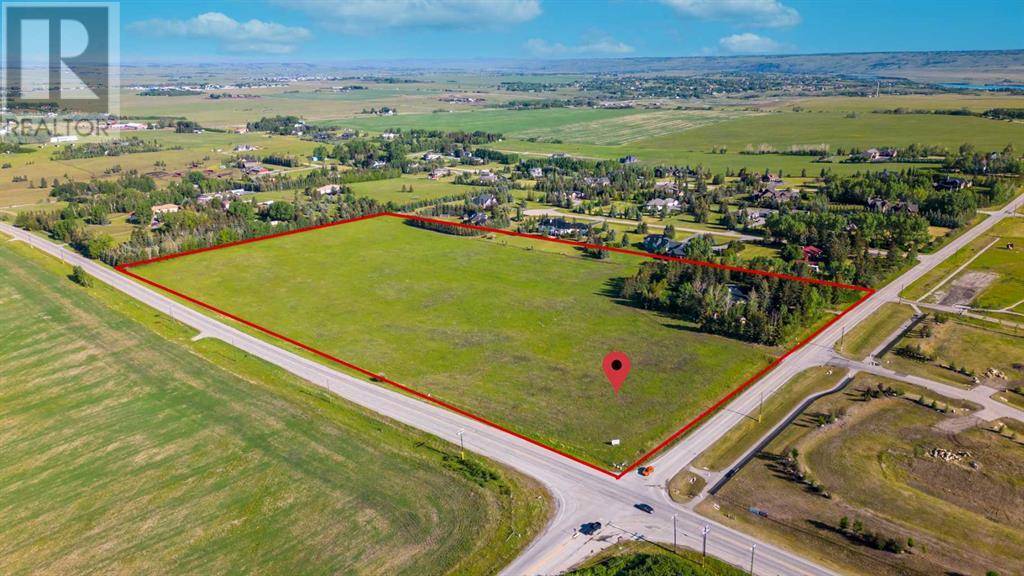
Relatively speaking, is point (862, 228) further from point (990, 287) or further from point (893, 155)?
point (893, 155)

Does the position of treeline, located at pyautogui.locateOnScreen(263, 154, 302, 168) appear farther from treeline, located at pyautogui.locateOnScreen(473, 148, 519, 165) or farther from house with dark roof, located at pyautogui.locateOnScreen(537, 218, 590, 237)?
house with dark roof, located at pyautogui.locateOnScreen(537, 218, 590, 237)

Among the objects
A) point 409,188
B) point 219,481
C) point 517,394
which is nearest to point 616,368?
point 517,394

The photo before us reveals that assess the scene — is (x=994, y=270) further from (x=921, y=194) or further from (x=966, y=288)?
(x=921, y=194)

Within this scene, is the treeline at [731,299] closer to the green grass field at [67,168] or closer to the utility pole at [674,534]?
the utility pole at [674,534]

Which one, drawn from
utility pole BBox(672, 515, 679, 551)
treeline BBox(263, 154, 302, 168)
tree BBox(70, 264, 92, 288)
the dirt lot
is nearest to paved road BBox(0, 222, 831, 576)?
utility pole BBox(672, 515, 679, 551)

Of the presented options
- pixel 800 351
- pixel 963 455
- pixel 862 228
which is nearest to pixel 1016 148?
pixel 862 228

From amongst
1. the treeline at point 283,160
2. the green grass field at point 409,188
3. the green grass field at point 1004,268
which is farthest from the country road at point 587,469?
the treeline at point 283,160
